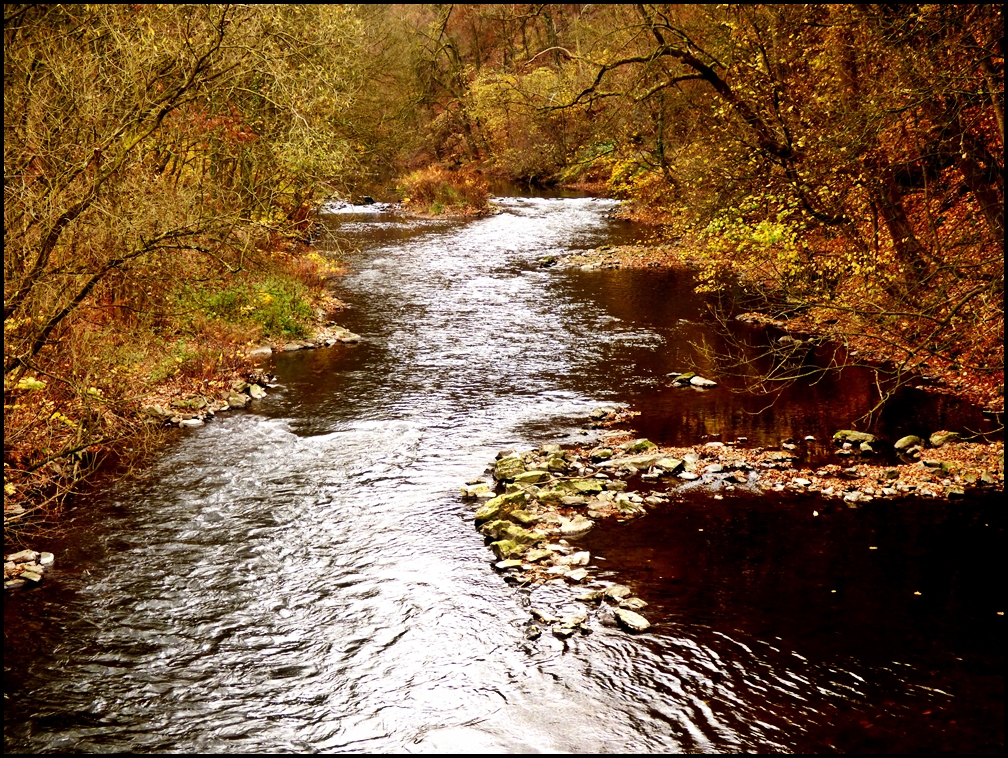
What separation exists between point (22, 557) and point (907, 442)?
12429mm

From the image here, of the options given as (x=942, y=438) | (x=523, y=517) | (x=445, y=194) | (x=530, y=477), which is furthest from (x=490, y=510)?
(x=445, y=194)

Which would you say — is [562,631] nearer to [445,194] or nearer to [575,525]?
[575,525]

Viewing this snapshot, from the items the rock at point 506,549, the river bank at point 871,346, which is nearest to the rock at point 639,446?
the river bank at point 871,346

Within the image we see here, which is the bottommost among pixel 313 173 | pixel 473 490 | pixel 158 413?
pixel 473 490

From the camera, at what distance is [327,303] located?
2352cm

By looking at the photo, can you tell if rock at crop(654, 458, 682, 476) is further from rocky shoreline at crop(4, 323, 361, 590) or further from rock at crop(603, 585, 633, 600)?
rocky shoreline at crop(4, 323, 361, 590)

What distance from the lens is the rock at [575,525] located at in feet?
33.2

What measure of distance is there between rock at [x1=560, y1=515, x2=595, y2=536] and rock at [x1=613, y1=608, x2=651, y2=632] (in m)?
2.04

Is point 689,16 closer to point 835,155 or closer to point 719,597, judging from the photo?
point 835,155

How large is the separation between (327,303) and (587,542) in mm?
15734

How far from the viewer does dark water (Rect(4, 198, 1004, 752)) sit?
6.56m

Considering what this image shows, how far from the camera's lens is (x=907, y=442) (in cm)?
1208

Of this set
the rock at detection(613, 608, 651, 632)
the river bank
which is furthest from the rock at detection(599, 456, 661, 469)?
the rock at detection(613, 608, 651, 632)

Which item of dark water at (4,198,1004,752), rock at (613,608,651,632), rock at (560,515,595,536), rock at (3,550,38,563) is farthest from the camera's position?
rock at (560,515,595,536)
